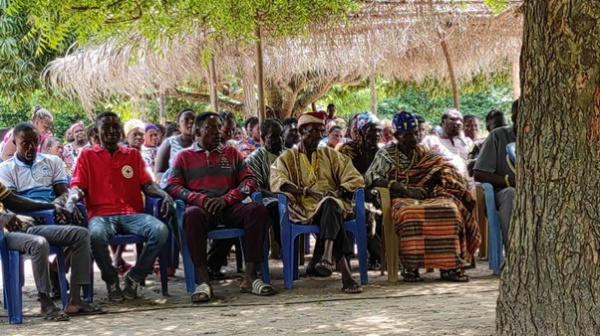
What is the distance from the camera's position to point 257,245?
6.98 m

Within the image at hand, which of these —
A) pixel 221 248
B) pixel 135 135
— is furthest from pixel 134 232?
pixel 135 135

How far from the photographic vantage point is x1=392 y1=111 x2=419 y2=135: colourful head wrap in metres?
7.66

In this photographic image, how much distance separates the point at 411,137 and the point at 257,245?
1.86 m

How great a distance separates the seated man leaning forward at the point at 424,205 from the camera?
7.32 meters

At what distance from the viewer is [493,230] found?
779 cm

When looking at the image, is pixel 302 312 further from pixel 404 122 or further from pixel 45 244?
pixel 404 122

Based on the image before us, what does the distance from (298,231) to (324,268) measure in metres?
0.64

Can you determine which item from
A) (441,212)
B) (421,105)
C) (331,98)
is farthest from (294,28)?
(421,105)

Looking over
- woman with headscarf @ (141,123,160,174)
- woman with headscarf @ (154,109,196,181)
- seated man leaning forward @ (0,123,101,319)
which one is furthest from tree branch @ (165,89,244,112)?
seated man leaning forward @ (0,123,101,319)

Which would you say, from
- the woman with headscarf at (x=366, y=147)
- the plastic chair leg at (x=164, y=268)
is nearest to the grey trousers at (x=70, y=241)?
the plastic chair leg at (x=164, y=268)

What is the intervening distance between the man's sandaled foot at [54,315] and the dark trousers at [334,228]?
226 centimetres

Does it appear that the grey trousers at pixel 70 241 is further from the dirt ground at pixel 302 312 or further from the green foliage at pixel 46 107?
the green foliage at pixel 46 107

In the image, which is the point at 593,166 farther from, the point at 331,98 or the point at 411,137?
the point at 331,98

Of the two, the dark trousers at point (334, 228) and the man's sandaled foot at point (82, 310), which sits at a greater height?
the dark trousers at point (334, 228)
